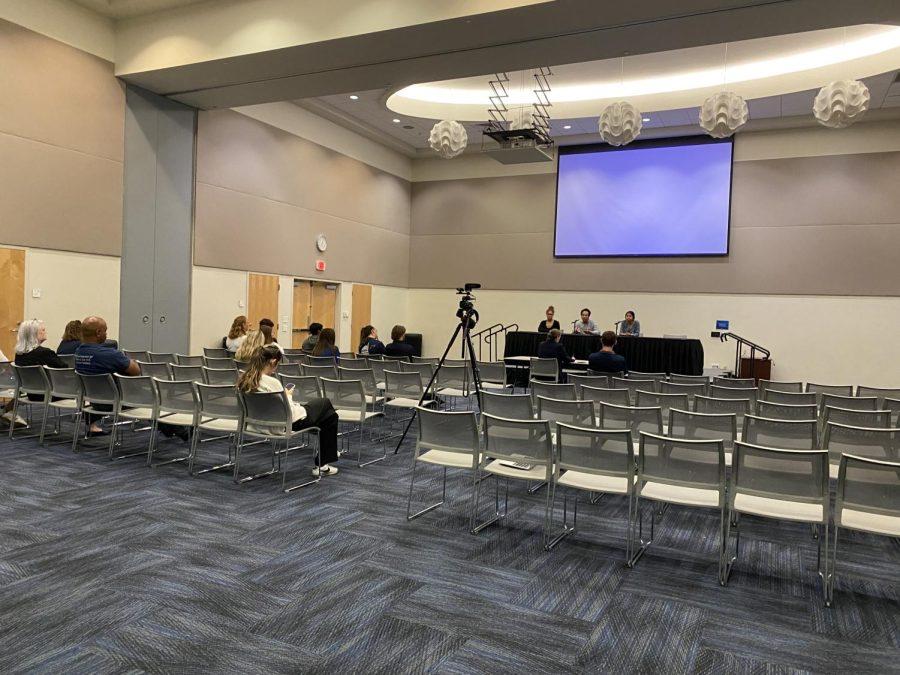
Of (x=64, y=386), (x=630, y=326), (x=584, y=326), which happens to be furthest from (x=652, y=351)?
(x=64, y=386)

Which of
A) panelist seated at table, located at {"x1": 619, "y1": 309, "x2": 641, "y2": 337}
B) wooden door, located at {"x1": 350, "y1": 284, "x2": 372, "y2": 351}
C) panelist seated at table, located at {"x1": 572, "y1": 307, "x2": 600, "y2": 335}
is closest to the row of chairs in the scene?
panelist seated at table, located at {"x1": 572, "y1": 307, "x2": 600, "y2": 335}

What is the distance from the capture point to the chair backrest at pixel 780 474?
354cm

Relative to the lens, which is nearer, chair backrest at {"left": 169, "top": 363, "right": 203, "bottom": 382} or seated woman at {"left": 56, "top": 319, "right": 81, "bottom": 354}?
chair backrest at {"left": 169, "top": 363, "right": 203, "bottom": 382}

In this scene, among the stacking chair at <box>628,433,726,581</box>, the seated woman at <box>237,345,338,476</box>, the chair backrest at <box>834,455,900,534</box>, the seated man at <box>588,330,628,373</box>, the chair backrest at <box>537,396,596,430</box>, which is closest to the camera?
the chair backrest at <box>834,455,900,534</box>

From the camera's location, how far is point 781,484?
12.0 feet

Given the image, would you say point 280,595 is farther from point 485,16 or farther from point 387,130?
point 387,130

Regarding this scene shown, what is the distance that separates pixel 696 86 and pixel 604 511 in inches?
418

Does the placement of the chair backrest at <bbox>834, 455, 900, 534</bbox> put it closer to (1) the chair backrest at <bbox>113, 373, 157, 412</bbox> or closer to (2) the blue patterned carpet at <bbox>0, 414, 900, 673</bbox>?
(2) the blue patterned carpet at <bbox>0, 414, 900, 673</bbox>

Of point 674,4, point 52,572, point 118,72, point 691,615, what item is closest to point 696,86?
point 674,4

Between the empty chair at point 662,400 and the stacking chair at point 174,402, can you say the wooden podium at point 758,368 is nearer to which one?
the empty chair at point 662,400

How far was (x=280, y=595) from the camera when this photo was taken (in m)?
3.36

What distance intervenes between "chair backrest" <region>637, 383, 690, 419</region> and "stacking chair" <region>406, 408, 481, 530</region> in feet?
6.56

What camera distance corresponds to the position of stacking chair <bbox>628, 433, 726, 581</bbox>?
3764mm

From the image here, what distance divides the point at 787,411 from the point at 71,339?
7559mm
